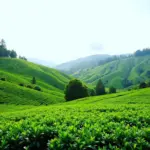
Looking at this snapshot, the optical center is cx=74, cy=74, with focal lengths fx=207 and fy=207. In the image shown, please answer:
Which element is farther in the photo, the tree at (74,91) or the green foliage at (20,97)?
the tree at (74,91)

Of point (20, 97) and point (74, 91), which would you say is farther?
point (74, 91)

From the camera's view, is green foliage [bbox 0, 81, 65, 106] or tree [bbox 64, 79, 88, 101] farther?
tree [bbox 64, 79, 88, 101]

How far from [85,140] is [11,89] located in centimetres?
8783

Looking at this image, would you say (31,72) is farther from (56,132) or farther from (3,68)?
(56,132)

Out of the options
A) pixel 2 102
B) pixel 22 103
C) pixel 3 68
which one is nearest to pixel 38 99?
pixel 22 103

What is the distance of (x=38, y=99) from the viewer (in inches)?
3612

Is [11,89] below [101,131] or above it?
above

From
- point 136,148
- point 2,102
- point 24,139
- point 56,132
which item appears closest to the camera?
point 136,148

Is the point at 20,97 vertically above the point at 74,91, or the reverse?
the point at 74,91

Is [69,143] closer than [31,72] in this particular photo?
Yes

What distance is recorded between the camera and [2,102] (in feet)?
250

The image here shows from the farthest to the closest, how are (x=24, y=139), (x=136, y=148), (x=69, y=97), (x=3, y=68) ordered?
(x=3, y=68), (x=69, y=97), (x=24, y=139), (x=136, y=148)

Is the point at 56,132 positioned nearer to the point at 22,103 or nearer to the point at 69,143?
the point at 69,143

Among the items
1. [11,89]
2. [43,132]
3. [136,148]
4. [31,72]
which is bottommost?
[136,148]
